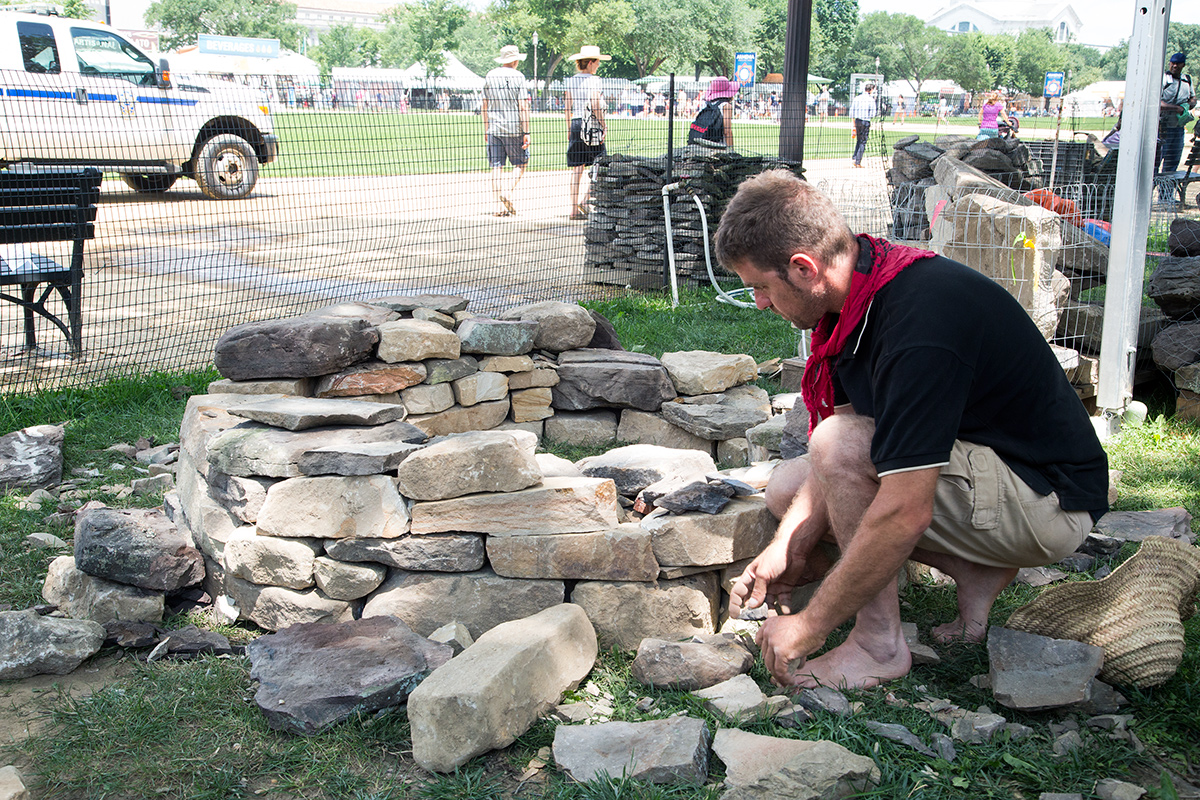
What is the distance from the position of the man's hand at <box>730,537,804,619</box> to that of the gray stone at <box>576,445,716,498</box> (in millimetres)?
604

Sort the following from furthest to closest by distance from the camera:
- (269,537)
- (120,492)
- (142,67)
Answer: (142,67) → (120,492) → (269,537)

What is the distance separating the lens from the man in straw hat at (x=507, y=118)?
1041 cm

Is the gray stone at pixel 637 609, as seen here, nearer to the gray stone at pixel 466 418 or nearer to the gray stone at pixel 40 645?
the gray stone at pixel 40 645

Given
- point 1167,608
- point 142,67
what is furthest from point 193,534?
point 142,67

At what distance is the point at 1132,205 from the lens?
4543 millimetres

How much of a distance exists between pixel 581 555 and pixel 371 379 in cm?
193

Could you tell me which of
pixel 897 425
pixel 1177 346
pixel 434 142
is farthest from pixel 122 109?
pixel 897 425

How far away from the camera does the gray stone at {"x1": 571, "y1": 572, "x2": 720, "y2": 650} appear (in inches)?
112

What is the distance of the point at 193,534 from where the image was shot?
132 inches

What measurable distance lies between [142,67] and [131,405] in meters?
10.1

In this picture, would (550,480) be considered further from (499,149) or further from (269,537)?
(499,149)

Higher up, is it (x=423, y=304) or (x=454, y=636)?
(x=423, y=304)

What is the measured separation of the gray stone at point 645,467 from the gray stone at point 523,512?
529mm

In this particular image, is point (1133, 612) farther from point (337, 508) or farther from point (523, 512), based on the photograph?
point (337, 508)
